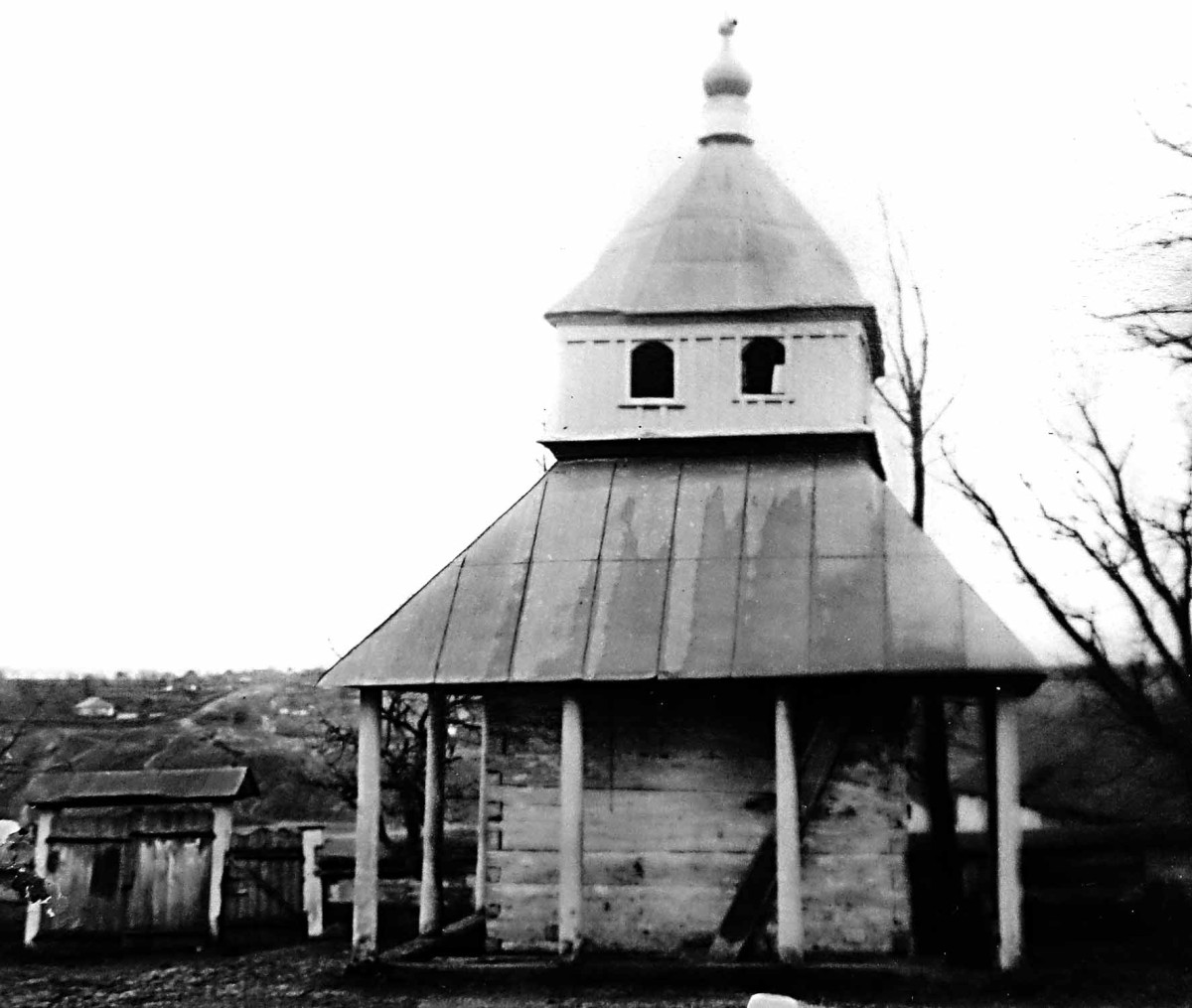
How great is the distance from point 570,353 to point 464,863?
883 cm

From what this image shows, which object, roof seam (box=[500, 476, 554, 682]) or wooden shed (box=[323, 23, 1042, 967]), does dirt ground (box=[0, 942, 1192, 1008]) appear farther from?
roof seam (box=[500, 476, 554, 682])

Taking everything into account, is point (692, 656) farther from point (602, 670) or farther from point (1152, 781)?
point (1152, 781)

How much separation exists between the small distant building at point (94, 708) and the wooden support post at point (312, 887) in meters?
26.3

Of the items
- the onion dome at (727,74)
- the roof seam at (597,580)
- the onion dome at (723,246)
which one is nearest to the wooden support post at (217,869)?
the roof seam at (597,580)

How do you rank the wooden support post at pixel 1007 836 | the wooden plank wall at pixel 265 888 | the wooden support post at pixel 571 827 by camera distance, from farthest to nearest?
the wooden plank wall at pixel 265 888 < the wooden support post at pixel 571 827 < the wooden support post at pixel 1007 836

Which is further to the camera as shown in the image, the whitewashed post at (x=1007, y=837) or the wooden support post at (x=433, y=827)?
the wooden support post at (x=433, y=827)

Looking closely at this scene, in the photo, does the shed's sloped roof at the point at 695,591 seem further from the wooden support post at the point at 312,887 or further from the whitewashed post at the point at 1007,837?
the wooden support post at the point at 312,887

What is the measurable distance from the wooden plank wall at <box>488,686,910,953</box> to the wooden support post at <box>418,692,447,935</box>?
1.48 meters

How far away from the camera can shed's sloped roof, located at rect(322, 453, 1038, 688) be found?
15828 millimetres

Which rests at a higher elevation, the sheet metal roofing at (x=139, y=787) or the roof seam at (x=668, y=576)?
the roof seam at (x=668, y=576)

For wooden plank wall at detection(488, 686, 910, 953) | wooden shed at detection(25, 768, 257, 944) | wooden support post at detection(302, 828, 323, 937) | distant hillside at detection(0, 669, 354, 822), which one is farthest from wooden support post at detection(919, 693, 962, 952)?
distant hillside at detection(0, 669, 354, 822)

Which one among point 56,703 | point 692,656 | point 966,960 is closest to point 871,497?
point 692,656

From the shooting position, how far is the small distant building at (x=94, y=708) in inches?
1778

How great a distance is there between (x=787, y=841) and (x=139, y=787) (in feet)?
32.8
